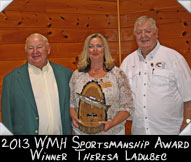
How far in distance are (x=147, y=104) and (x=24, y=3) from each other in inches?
48.3

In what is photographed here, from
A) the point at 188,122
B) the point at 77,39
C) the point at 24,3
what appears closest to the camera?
the point at 188,122

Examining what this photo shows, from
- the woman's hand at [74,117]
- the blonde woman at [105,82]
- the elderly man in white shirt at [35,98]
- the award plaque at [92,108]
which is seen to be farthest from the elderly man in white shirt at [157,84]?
the elderly man in white shirt at [35,98]

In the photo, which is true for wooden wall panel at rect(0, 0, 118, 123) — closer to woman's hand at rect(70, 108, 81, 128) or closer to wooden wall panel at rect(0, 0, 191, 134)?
wooden wall panel at rect(0, 0, 191, 134)

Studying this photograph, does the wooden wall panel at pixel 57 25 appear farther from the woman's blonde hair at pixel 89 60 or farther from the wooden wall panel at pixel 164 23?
the woman's blonde hair at pixel 89 60

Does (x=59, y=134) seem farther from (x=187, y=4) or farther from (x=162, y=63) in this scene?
(x=187, y=4)

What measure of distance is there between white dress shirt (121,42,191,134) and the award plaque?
0.94 ft

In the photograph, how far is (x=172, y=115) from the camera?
5.82 feet

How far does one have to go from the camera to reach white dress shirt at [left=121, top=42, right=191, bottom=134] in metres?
1.76

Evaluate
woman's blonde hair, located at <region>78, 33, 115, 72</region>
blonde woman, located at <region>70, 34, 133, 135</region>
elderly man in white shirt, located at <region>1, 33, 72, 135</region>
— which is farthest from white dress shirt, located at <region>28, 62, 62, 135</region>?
woman's blonde hair, located at <region>78, 33, 115, 72</region>

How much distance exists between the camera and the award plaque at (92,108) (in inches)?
64.7

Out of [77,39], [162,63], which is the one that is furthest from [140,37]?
[77,39]

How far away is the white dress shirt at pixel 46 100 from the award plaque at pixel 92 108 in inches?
6.9

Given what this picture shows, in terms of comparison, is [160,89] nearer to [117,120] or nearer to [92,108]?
[117,120]

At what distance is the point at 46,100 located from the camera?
1698 millimetres
